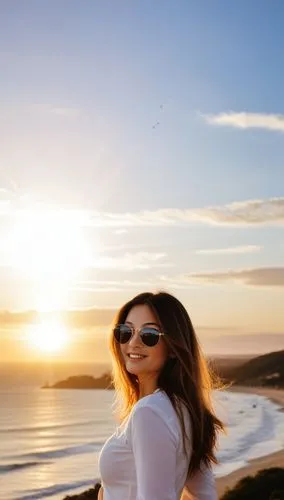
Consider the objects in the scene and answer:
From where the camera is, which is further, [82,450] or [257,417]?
[257,417]

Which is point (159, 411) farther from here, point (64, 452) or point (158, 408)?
point (64, 452)

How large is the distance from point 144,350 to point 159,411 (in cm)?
38

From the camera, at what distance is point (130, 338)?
3.27 meters

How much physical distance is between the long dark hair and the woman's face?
0.02 meters

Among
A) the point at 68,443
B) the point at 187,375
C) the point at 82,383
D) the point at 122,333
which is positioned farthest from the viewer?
the point at 82,383

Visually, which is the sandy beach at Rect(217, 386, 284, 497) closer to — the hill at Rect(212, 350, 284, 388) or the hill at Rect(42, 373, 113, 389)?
the hill at Rect(212, 350, 284, 388)

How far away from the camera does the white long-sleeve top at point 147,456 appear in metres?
2.82

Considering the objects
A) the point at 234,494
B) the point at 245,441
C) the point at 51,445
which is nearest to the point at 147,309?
the point at 234,494

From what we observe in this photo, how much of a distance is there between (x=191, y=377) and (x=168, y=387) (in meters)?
0.09

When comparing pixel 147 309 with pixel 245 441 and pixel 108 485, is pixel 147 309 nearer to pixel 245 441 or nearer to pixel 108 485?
pixel 108 485

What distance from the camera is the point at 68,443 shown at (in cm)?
5059

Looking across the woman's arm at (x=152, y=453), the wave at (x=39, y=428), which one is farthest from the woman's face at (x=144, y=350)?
the wave at (x=39, y=428)

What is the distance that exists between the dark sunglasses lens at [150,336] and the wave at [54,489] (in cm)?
2528

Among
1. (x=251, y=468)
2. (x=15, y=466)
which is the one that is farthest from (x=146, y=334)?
(x=15, y=466)
